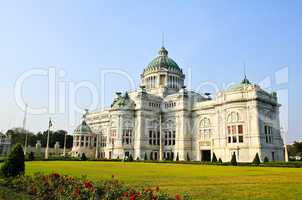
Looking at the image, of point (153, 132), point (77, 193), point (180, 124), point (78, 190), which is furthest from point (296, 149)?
point (77, 193)

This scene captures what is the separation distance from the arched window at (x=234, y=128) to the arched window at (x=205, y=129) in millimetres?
8309

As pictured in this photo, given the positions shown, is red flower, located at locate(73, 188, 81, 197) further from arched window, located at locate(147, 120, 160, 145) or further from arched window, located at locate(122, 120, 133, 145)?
arched window, located at locate(147, 120, 160, 145)

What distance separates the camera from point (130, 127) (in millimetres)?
83562

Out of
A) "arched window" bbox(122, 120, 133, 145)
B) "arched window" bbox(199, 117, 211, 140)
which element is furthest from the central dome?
"arched window" bbox(199, 117, 211, 140)

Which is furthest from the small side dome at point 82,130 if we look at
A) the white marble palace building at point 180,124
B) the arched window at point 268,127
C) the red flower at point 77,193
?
the red flower at point 77,193

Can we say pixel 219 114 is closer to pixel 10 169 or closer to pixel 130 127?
pixel 130 127

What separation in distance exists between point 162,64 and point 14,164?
260ft

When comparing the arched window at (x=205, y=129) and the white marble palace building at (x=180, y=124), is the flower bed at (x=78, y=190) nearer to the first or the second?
the white marble palace building at (x=180, y=124)

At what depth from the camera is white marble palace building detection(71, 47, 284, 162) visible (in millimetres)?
67062

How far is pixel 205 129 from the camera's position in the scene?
78562 mm

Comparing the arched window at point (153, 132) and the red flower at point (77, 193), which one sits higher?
the arched window at point (153, 132)

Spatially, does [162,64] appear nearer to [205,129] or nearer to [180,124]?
[180,124]

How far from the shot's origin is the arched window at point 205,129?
7762cm

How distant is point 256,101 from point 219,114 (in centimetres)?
1038
